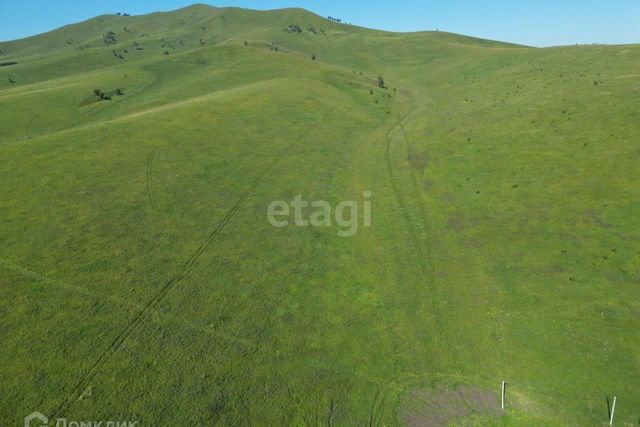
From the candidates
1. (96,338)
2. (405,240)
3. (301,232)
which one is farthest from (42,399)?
(405,240)

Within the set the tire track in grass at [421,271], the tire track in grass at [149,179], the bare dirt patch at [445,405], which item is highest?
the tire track in grass at [149,179]

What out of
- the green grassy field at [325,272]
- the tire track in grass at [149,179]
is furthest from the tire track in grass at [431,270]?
the tire track in grass at [149,179]

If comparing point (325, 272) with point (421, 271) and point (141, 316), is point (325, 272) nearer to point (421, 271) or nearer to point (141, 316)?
point (421, 271)

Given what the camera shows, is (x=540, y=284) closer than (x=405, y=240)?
Yes

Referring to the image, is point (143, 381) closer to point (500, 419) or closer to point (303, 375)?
point (303, 375)

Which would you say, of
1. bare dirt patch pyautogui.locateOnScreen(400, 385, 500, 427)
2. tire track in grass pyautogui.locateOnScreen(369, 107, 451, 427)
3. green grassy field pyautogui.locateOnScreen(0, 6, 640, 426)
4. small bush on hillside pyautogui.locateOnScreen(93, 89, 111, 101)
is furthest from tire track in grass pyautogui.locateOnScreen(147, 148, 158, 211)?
small bush on hillside pyautogui.locateOnScreen(93, 89, 111, 101)

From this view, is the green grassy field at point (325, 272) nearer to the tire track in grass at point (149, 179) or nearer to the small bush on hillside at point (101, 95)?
the tire track in grass at point (149, 179)

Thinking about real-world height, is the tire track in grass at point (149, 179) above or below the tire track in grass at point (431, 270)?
above

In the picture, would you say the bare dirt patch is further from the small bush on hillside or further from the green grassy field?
the small bush on hillside
